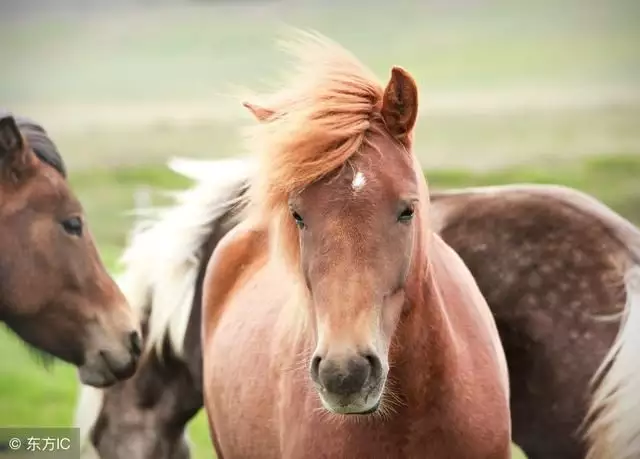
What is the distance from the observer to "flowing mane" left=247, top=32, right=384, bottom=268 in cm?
169

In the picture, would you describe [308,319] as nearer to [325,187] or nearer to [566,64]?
[325,187]

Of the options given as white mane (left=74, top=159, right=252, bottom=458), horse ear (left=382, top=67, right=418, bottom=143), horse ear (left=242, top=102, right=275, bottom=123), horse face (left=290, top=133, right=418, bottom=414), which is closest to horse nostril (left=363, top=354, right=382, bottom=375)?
horse face (left=290, top=133, right=418, bottom=414)

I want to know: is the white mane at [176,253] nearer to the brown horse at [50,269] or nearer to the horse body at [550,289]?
the brown horse at [50,269]

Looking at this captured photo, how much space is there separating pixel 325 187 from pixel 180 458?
1297 millimetres

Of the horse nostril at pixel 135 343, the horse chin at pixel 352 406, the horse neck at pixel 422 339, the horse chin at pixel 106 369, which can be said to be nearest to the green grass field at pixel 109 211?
the horse chin at pixel 106 369

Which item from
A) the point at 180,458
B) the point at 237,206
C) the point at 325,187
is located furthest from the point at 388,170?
the point at 180,458

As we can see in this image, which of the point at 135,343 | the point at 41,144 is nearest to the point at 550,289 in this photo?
the point at 135,343

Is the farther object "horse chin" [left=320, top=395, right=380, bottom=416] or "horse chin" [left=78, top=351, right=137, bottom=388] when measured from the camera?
"horse chin" [left=78, top=351, right=137, bottom=388]

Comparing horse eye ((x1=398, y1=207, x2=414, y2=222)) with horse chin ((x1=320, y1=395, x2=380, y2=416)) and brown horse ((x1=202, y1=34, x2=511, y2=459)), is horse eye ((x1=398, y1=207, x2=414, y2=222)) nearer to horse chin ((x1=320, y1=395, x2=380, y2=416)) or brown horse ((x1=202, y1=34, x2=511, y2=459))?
brown horse ((x1=202, y1=34, x2=511, y2=459))

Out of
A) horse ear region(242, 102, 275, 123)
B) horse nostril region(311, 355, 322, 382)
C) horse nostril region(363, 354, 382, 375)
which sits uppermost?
horse ear region(242, 102, 275, 123)

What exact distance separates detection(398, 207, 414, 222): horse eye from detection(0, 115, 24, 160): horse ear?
1.17 meters

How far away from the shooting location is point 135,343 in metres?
2.50

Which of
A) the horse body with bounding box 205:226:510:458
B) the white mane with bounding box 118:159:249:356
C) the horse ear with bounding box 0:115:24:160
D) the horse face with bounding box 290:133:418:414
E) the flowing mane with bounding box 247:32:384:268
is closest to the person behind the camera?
the horse face with bounding box 290:133:418:414

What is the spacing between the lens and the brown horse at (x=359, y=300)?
1622mm
